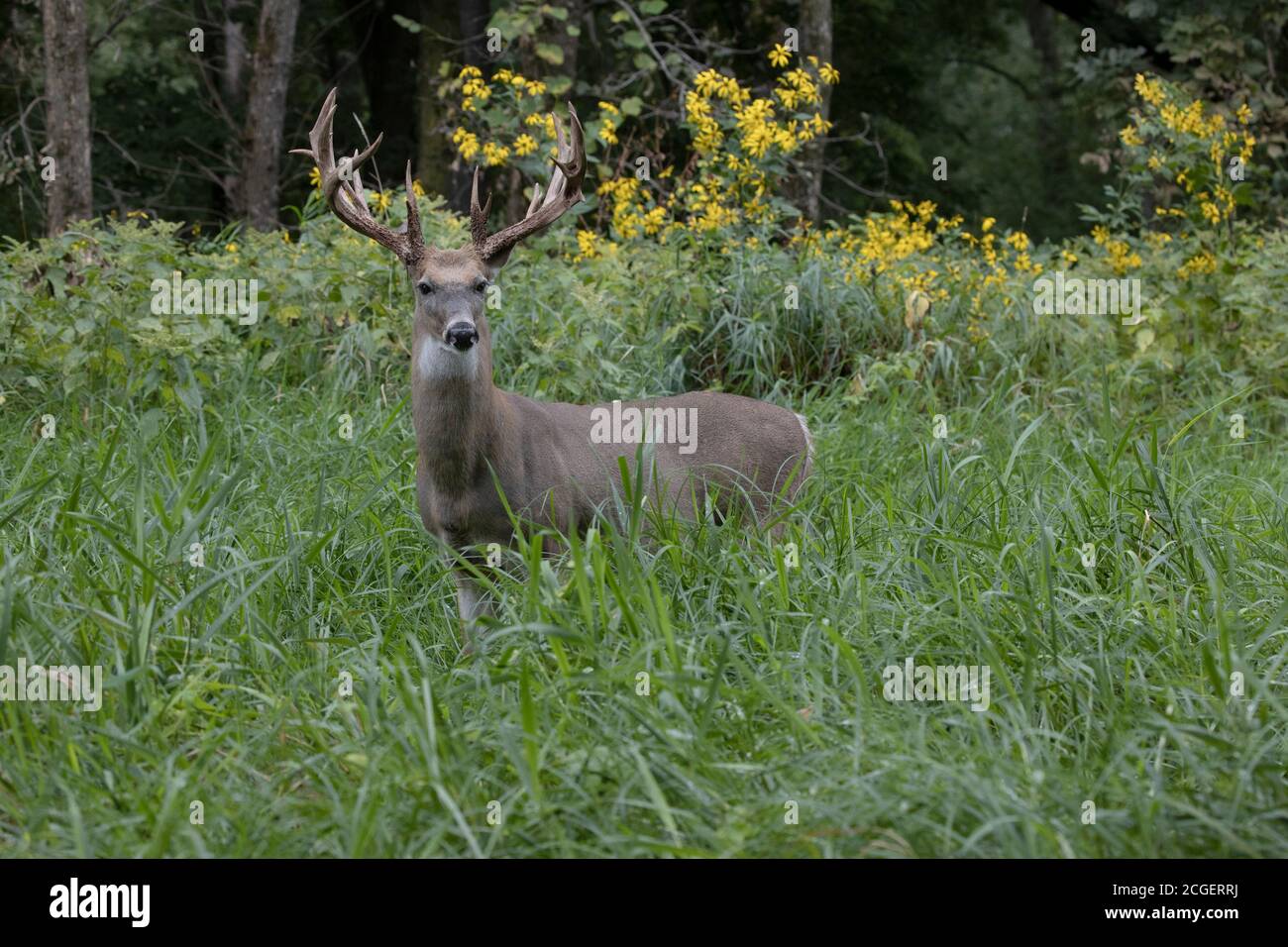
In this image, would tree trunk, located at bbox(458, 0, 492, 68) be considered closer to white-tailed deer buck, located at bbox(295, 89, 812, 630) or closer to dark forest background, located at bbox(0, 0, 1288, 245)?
dark forest background, located at bbox(0, 0, 1288, 245)

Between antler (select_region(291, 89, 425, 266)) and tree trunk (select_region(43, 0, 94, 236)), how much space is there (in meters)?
3.42

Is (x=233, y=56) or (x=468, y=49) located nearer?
(x=468, y=49)

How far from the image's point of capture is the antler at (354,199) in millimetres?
4961

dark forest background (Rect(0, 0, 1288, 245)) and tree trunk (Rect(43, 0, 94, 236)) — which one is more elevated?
dark forest background (Rect(0, 0, 1288, 245))

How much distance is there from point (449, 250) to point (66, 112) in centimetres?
425

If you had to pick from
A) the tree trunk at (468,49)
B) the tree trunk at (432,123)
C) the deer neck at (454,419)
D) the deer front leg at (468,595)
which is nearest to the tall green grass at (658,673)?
the deer front leg at (468,595)

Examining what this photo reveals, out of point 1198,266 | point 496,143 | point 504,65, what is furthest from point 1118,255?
point 504,65

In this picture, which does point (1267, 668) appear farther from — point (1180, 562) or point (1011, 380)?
point (1011, 380)

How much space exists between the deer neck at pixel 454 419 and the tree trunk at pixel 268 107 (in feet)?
20.7

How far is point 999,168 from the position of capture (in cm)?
2331

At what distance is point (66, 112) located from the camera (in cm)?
829

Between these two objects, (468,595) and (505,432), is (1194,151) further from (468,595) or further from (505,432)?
(468,595)

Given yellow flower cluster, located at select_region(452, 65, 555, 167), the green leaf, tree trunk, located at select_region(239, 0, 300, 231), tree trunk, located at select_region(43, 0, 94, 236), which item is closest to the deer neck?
yellow flower cluster, located at select_region(452, 65, 555, 167)

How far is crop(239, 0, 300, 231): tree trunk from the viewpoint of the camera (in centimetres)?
1071
